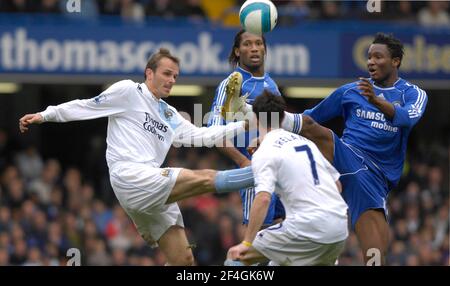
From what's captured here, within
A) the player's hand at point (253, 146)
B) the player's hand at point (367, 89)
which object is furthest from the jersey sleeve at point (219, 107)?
the player's hand at point (367, 89)

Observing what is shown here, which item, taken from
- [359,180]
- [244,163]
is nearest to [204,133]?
[244,163]

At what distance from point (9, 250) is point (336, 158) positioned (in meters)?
8.63

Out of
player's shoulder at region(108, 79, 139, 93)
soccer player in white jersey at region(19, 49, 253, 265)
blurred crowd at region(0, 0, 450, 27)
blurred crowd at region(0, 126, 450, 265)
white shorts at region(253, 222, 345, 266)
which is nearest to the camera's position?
white shorts at region(253, 222, 345, 266)

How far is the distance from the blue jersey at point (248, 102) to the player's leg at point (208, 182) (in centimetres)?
91

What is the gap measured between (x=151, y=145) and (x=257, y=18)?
183 centimetres

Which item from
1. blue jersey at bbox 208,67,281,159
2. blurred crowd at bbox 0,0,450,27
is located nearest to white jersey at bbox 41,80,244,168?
blue jersey at bbox 208,67,281,159

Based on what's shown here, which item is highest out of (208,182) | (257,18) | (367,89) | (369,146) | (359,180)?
(257,18)

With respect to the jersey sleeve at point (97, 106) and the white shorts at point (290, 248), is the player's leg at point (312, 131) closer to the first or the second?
the white shorts at point (290, 248)

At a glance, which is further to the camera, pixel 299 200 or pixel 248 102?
pixel 248 102

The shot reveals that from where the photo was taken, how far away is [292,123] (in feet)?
39.2

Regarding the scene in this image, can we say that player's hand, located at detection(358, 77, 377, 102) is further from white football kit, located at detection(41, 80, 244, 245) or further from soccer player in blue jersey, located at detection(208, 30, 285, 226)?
white football kit, located at detection(41, 80, 244, 245)

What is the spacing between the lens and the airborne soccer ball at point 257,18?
42.3ft

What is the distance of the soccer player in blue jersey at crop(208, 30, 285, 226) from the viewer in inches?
494

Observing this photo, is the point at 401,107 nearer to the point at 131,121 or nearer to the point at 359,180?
the point at 359,180
